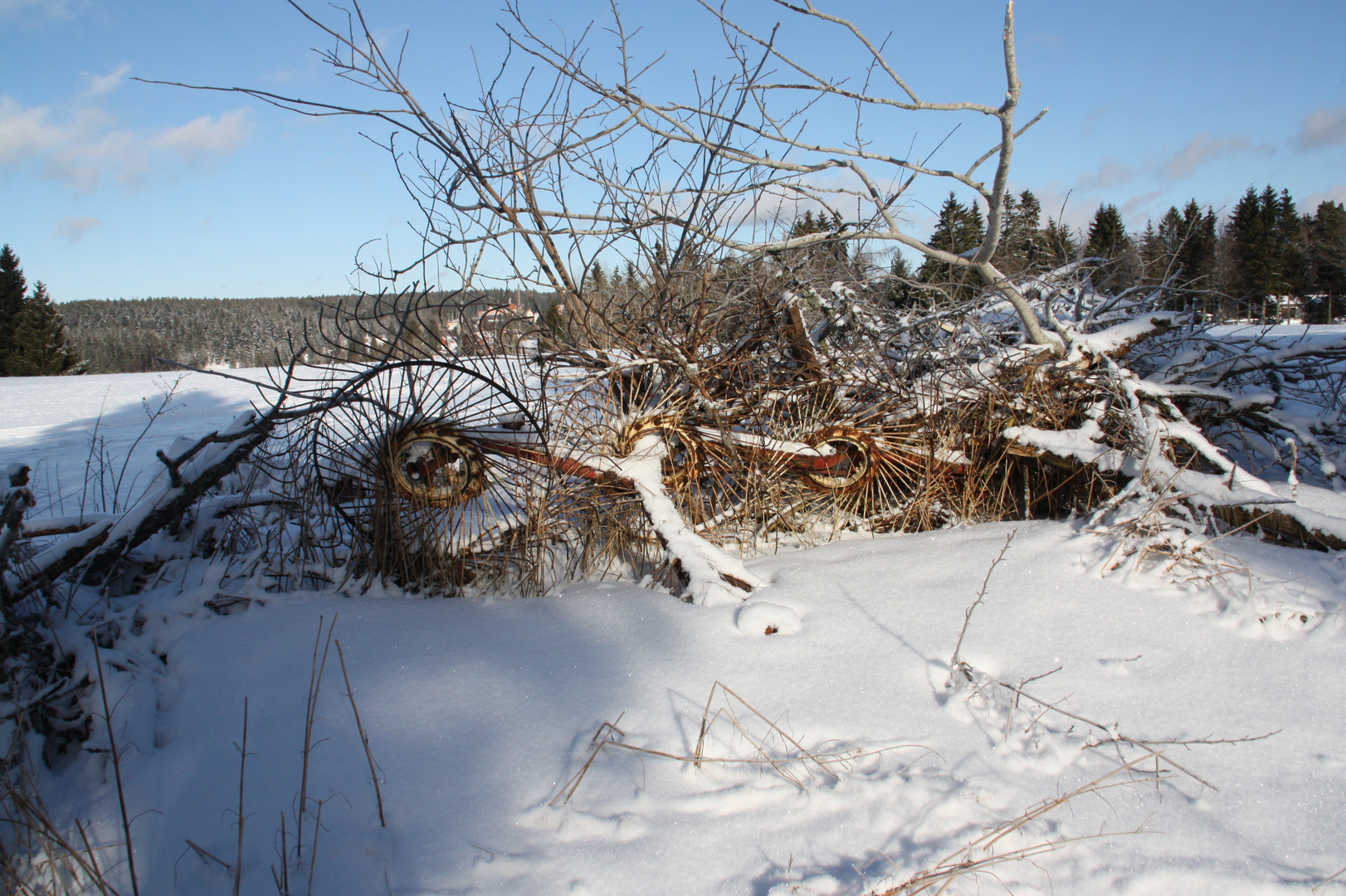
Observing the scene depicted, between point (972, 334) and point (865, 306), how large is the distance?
0.63 meters

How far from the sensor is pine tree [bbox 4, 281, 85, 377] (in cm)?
3531

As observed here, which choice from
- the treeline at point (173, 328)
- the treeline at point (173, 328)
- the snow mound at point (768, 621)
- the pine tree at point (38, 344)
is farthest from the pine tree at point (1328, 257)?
the pine tree at point (38, 344)

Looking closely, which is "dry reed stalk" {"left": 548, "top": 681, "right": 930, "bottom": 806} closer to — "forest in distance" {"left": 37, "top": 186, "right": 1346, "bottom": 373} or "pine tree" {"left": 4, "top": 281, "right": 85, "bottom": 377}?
"forest in distance" {"left": 37, "top": 186, "right": 1346, "bottom": 373}

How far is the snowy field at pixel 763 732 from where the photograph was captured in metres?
1.37

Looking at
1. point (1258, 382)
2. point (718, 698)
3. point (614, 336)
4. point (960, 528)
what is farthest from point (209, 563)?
point (1258, 382)

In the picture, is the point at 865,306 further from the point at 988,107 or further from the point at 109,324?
the point at 109,324

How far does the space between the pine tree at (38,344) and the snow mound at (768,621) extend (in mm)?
47444

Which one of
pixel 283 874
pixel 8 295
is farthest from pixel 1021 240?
pixel 8 295

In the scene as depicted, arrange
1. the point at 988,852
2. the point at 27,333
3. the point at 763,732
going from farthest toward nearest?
the point at 27,333 → the point at 763,732 → the point at 988,852

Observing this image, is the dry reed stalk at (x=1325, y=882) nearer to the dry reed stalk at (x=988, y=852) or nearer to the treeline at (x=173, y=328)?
the dry reed stalk at (x=988, y=852)

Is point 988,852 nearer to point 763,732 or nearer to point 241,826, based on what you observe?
point 763,732

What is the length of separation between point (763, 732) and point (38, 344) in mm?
50525

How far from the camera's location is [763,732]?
5.66 ft

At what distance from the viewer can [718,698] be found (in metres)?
1.85
